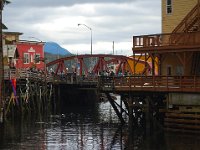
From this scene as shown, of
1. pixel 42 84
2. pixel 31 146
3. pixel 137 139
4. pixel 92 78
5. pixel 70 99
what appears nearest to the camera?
pixel 31 146

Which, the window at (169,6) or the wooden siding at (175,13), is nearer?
the wooden siding at (175,13)

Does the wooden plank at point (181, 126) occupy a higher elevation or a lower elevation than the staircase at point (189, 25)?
lower

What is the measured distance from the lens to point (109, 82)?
42.4 meters

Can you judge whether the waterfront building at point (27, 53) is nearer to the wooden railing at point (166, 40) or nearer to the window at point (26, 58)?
the window at point (26, 58)

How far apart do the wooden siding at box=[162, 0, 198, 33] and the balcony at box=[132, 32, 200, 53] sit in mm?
3114

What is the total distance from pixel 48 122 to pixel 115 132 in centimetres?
1004

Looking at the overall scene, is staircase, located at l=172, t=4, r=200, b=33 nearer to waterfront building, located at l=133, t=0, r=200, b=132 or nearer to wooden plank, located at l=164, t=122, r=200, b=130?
waterfront building, located at l=133, t=0, r=200, b=132

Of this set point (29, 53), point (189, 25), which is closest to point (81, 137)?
point (189, 25)


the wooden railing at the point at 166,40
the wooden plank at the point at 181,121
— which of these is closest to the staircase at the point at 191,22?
the wooden railing at the point at 166,40

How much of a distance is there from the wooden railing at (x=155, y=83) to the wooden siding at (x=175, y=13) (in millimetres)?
6528

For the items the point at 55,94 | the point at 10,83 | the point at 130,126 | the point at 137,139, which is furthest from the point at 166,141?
the point at 55,94

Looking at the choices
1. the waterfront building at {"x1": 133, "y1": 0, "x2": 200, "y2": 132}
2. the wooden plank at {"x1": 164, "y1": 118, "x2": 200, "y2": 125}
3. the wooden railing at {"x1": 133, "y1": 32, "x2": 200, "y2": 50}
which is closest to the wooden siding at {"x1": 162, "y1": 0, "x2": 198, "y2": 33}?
the waterfront building at {"x1": 133, "y1": 0, "x2": 200, "y2": 132}

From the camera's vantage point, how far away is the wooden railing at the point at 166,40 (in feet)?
129

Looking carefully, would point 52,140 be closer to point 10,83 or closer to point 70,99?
point 10,83
